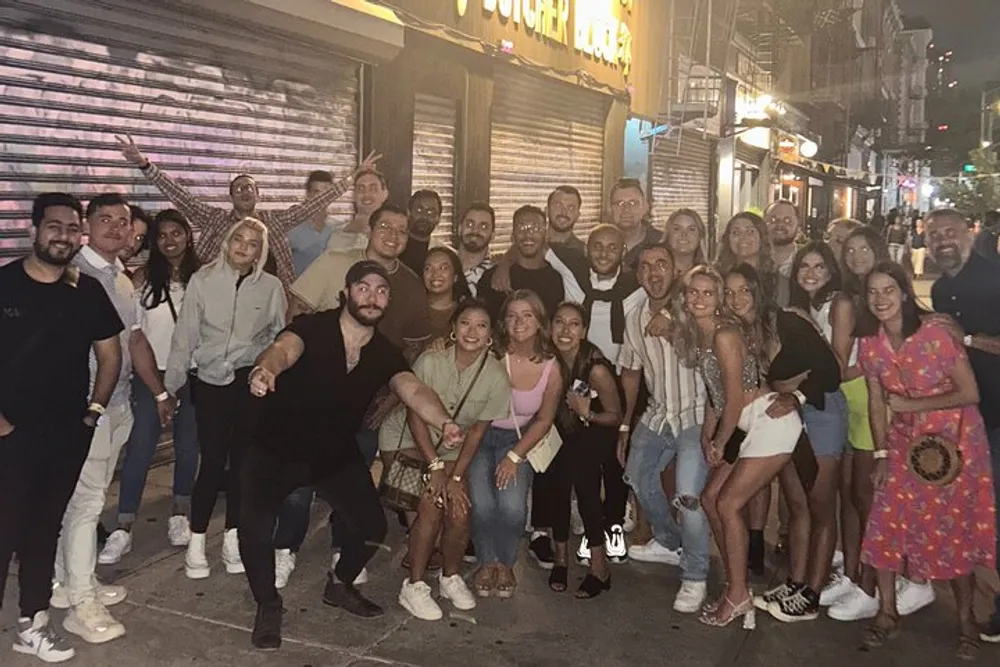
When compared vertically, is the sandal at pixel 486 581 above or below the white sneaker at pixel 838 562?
below

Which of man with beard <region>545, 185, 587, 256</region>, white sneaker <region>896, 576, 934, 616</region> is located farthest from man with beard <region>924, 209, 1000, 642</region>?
man with beard <region>545, 185, 587, 256</region>

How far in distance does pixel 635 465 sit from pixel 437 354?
122cm

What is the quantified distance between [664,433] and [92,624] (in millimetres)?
2841

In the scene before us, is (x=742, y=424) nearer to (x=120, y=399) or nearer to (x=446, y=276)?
(x=446, y=276)

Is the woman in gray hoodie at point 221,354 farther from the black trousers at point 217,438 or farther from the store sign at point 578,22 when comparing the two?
the store sign at point 578,22

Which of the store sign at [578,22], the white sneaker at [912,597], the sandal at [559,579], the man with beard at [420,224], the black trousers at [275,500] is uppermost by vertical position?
the store sign at [578,22]

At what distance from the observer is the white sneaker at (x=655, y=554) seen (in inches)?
204

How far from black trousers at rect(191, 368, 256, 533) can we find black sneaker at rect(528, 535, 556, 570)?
1658 mm

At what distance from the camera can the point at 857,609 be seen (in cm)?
443

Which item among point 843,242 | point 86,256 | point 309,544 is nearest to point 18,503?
point 86,256

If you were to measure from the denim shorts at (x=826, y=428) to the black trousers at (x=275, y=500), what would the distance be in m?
2.11

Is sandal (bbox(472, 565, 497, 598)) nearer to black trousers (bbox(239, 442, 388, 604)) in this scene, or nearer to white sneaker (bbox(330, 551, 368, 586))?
white sneaker (bbox(330, 551, 368, 586))

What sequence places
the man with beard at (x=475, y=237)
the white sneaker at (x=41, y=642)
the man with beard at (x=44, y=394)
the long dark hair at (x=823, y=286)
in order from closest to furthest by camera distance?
the man with beard at (x=44, y=394) → the white sneaker at (x=41, y=642) → the long dark hair at (x=823, y=286) → the man with beard at (x=475, y=237)

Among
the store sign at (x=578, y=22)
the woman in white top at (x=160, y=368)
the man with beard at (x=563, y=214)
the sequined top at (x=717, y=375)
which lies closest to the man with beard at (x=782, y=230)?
the man with beard at (x=563, y=214)
